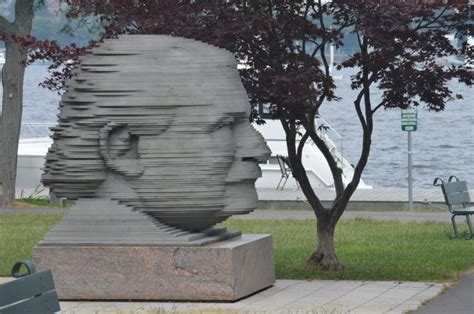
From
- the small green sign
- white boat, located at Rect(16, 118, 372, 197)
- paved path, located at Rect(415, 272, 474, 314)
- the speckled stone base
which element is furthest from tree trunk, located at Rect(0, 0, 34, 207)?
paved path, located at Rect(415, 272, 474, 314)

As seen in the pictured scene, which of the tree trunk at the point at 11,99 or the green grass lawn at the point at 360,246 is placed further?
the tree trunk at the point at 11,99

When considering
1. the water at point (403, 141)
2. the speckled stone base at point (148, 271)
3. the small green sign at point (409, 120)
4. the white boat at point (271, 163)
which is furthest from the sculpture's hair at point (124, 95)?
the water at point (403, 141)

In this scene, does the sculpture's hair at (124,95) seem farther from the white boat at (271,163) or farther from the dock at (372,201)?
the white boat at (271,163)

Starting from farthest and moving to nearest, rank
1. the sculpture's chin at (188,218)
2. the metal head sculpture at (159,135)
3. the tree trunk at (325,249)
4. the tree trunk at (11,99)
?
the tree trunk at (11,99) < the tree trunk at (325,249) < the sculpture's chin at (188,218) < the metal head sculpture at (159,135)

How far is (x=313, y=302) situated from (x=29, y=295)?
506 cm

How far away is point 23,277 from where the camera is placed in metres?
9.65

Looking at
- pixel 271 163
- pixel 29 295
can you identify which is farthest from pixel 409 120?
pixel 29 295

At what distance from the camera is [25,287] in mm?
9633

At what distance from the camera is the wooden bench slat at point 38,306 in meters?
9.43

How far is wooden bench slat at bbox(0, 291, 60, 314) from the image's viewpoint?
9.43 meters

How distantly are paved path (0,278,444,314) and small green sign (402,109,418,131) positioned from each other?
45.6 feet

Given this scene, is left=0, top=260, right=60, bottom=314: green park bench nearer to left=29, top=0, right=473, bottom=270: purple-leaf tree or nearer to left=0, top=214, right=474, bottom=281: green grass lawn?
left=29, top=0, right=473, bottom=270: purple-leaf tree

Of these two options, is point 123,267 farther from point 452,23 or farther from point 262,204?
point 262,204

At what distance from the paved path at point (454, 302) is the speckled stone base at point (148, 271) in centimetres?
181
